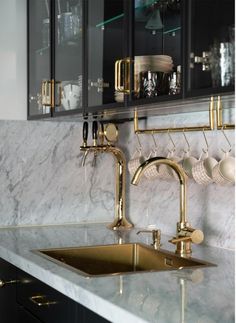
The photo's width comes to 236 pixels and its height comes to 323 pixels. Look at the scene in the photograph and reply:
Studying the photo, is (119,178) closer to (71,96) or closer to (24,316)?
(71,96)

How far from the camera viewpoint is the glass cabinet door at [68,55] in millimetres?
2326

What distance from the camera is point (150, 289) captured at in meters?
1.48

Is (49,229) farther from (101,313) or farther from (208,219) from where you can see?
(101,313)

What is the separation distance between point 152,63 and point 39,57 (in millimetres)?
905

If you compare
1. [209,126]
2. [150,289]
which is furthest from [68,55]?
[150,289]

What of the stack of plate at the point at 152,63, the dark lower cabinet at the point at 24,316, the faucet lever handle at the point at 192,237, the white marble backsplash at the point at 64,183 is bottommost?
the dark lower cabinet at the point at 24,316

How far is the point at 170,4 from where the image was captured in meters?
1.76

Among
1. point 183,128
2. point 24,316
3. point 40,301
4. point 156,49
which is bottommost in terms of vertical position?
point 24,316

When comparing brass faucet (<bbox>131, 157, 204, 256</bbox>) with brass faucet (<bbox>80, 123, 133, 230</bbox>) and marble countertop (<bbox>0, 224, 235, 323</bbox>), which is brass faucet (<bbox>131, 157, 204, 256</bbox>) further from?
brass faucet (<bbox>80, 123, 133, 230</bbox>)

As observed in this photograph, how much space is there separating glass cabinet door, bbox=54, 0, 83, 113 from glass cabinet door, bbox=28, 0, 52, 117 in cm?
6

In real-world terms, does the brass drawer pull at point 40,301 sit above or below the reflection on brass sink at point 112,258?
below

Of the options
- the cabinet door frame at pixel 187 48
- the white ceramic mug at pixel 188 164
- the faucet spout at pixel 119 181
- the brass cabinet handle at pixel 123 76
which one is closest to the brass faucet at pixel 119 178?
the faucet spout at pixel 119 181

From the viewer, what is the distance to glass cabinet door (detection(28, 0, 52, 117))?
2.56m

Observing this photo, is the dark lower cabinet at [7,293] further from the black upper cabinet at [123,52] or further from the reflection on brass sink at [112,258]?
the black upper cabinet at [123,52]
